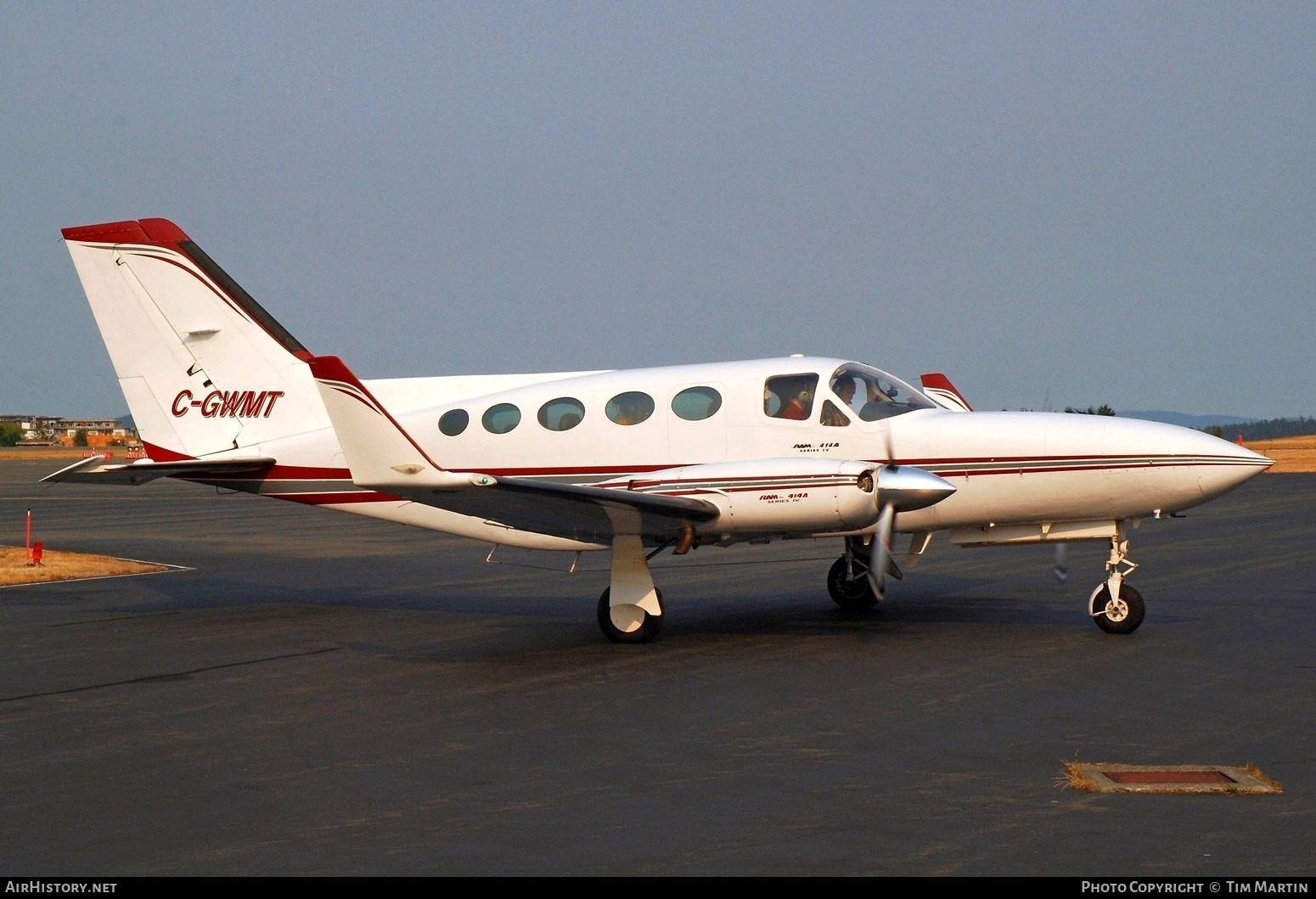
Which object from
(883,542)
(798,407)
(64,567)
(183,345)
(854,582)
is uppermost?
(183,345)

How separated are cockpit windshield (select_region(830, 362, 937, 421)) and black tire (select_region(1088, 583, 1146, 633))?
2.68m

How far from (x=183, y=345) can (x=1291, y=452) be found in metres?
73.6

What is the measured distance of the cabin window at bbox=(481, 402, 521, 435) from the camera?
47.0 ft

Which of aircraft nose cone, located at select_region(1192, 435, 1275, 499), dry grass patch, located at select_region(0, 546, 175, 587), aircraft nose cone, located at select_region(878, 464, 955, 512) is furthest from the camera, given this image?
dry grass patch, located at select_region(0, 546, 175, 587)

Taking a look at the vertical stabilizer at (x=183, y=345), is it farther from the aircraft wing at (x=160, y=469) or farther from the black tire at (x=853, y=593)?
the black tire at (x=853, y=593)

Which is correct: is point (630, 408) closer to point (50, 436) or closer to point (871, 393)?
point (871, 393)

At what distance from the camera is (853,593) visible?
14.8 metres

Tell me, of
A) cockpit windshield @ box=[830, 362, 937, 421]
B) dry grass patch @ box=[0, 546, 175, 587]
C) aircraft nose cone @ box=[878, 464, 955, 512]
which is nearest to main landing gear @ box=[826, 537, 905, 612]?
cockpit windshield @ box=[830, 362, 937, 421]

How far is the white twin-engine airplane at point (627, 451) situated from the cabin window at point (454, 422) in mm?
25

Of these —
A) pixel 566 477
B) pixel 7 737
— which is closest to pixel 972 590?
pixel 566 477

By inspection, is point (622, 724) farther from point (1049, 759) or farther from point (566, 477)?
point (566, 477)

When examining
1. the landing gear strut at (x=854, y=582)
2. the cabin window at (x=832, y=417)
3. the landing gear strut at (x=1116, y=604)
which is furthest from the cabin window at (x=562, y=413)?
the landing gear strut at (x=1116, y=604)

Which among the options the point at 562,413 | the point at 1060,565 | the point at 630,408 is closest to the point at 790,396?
the point at 630,408

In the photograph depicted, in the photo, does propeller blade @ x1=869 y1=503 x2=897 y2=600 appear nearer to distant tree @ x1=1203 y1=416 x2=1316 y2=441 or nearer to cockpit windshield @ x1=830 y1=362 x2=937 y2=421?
cockpit windshield @ x1=830 y1=362 x2=937 y2=421
